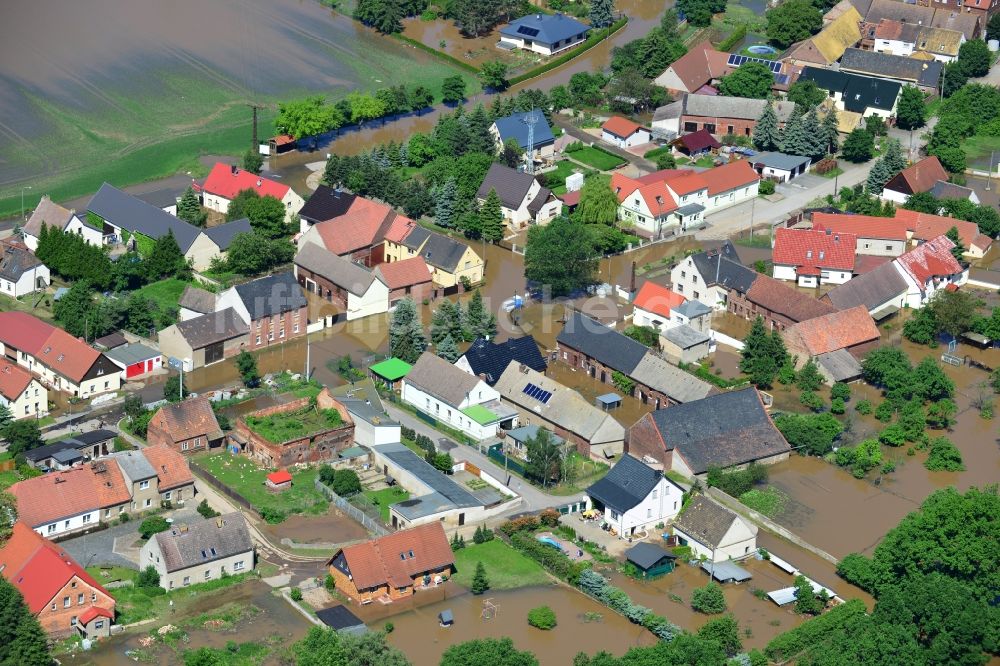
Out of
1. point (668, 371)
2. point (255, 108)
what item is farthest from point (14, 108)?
point (668, 371)

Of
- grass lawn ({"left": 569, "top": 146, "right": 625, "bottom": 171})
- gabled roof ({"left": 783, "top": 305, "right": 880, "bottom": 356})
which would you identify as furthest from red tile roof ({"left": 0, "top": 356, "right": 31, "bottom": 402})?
grass lawn ({"left": 569, "top": 146, "right": 625, "bottom": 171})

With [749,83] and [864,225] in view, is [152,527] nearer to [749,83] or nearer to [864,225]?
[864,225]

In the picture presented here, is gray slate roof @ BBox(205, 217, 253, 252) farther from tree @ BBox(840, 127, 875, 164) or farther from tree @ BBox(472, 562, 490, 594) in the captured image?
tree @ BBox(840, 127, 875, 164)

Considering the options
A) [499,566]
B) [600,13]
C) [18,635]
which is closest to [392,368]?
[499,566]

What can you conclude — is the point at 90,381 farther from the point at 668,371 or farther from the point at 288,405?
the point at 668,371

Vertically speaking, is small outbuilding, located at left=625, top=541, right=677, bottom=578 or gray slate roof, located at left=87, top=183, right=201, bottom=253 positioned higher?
gray slate roof, located at left=87, top=183, right=201, bottom=253

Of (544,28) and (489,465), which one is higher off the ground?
(544,28)

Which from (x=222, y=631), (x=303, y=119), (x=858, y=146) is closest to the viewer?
(x=222, y=631)

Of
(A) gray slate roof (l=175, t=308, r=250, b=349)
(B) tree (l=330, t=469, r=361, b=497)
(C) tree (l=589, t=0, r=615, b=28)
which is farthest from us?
(C) tree (l=589, t=0, r=615, b=28)
